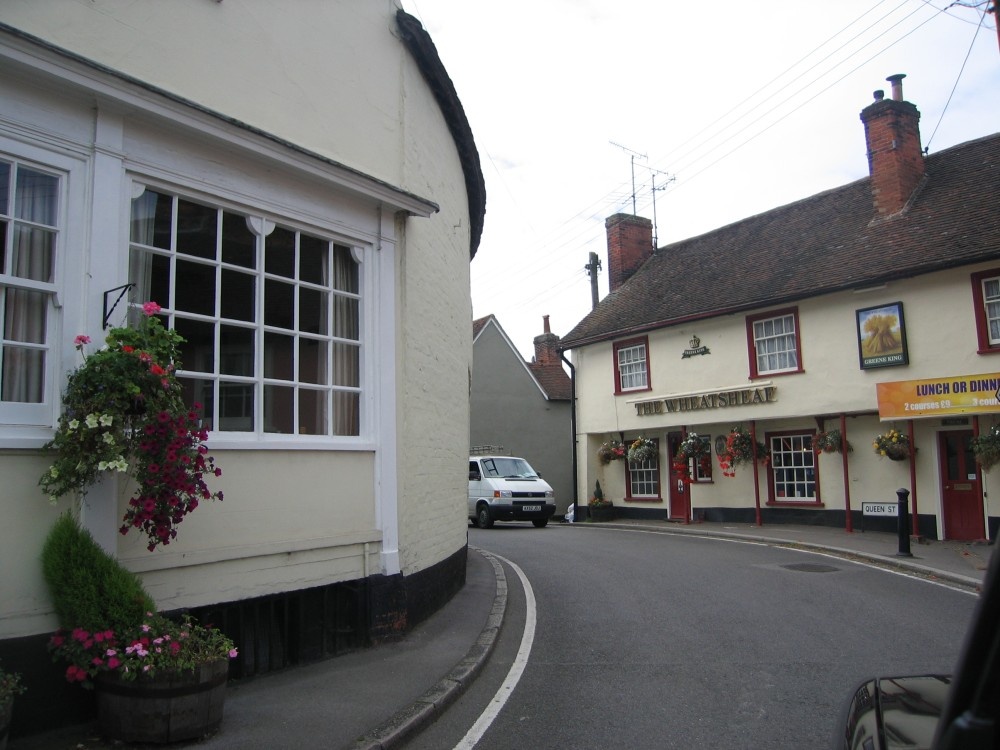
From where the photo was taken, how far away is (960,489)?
1611cm

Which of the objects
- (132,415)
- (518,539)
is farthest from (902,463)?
(132,415)

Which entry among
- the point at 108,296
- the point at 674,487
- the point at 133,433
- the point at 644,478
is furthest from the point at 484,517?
the point at 133,433

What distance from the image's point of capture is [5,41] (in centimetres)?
483

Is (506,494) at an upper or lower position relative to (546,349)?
lower

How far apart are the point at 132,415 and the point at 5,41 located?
7.98 ft

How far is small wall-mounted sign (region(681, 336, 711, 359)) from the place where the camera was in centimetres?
2138

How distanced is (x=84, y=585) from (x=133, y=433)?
0.96 meters

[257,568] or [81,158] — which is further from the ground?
[81,158]

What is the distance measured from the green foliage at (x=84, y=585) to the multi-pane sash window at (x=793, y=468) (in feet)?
57.0

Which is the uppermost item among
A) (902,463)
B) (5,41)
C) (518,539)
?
(5,41)

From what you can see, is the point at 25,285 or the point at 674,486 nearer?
the point at 25,285

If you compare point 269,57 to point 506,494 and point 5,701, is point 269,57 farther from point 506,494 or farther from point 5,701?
point 506,494

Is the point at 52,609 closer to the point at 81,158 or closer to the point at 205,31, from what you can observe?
the point at 81,158

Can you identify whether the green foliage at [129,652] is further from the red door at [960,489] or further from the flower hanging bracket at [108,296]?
the red door at [960,489]
